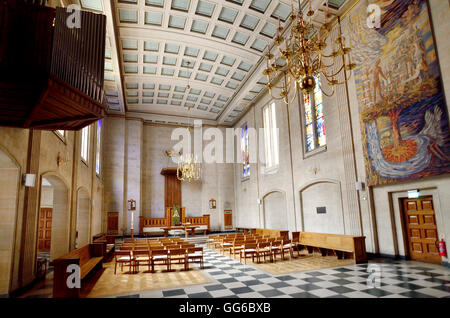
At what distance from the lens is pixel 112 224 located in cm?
1766

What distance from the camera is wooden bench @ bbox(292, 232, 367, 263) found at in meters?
8.16

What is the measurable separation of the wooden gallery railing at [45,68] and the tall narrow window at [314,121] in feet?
30.6

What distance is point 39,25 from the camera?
13.3 ft

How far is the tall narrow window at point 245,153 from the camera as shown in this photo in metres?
19.6

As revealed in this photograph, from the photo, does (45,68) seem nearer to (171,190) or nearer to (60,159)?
(60,159)

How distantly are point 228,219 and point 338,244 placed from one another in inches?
497

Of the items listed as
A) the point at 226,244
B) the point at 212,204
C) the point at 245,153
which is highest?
the point at 245,153

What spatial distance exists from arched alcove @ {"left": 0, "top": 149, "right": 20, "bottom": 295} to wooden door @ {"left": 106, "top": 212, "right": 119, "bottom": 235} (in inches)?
506

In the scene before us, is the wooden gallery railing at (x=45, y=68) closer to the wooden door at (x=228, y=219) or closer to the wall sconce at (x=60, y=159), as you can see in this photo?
the wall sconce at (x=60, y=159)

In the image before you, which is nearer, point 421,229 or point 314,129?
point 421,229

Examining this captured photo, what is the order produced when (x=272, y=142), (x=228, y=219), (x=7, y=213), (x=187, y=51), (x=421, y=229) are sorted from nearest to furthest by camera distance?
(x=7, y=213) < (x=421, y=229) < (x=187, y=51) < (x=272, y=142) < (x=228, y=219)

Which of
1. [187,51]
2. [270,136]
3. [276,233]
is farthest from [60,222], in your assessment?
[270,136]

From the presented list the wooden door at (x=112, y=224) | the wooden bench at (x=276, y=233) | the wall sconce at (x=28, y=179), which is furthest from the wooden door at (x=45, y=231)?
the wooden bench at (x=276, y=233)
